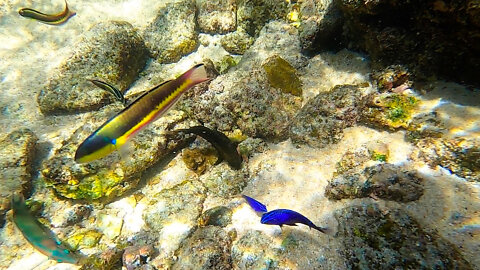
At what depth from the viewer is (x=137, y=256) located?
11.6ft

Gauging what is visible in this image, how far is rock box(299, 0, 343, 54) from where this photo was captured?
4.71 m

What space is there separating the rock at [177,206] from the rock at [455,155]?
318 centimetres

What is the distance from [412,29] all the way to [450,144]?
1618mm

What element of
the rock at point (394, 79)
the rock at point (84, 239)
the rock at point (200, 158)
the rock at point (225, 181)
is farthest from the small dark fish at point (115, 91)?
the rock at point (394, 79)

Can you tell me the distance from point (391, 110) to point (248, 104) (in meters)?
2.16

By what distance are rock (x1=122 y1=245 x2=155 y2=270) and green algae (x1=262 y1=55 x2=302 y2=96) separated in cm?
327

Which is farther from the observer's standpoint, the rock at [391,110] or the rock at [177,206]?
the rock at [177,206]

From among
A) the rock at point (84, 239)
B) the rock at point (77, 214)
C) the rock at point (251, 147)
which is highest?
the rock at point (251, 147)

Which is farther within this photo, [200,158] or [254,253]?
[200,158]

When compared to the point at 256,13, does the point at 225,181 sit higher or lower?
lower

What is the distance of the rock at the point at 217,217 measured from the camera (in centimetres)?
362

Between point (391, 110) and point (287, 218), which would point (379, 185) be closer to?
point (391, 110)

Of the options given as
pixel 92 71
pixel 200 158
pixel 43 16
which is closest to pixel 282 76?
pixel 200 158

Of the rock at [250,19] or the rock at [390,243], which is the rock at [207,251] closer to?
the rock at [390,243]
